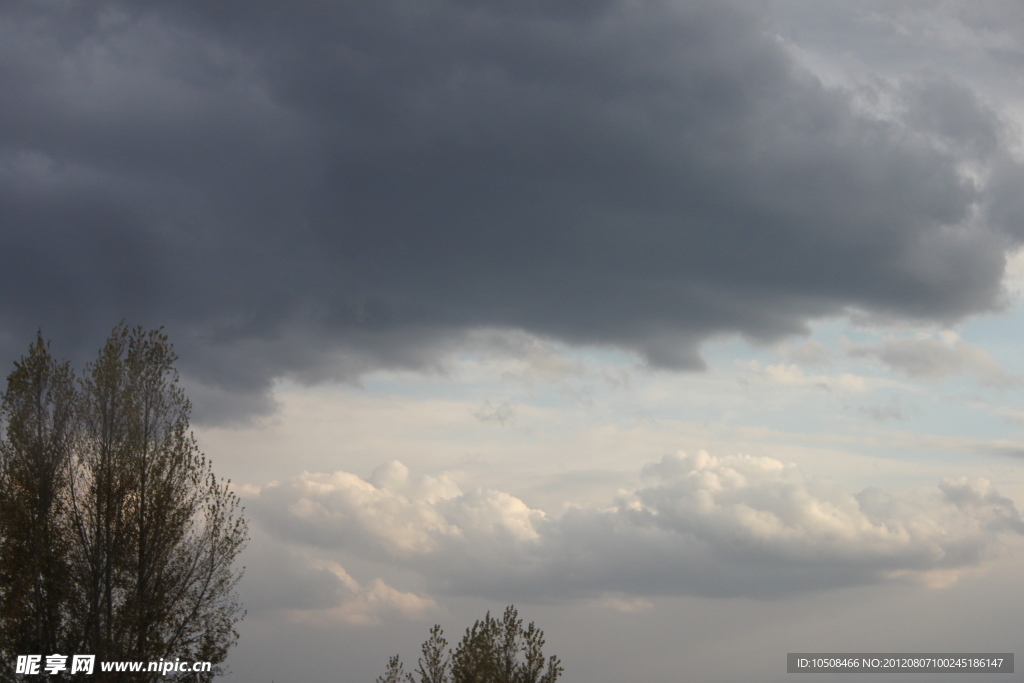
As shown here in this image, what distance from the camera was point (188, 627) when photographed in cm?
4003

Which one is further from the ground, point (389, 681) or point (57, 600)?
point (57, 600)

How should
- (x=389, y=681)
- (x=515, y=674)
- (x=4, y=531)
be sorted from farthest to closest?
(x=389, y=681) → (x=515, y=674) → (x=4, y=531)

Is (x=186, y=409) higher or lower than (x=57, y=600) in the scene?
higher

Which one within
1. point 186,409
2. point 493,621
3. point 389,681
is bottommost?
point 389,681

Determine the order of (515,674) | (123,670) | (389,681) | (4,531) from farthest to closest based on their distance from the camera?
1. (389,681)
2. (515,674)
3. (4,531)
4. (123,670)

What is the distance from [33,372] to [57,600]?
11.0 m

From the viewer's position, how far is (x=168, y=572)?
40.2 meters

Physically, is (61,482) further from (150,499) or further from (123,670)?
(123,670)

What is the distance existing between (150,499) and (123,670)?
739cm

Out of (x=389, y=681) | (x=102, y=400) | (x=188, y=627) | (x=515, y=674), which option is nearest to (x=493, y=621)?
(x=515, y=674)

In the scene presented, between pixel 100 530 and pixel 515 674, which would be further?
pixel 515 674

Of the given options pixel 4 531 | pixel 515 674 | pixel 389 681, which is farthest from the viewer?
pixel 389 681

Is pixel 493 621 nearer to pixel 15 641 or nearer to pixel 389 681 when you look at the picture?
pixel 389 681

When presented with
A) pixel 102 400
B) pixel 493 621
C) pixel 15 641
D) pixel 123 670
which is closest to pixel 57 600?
pixel 15 641
